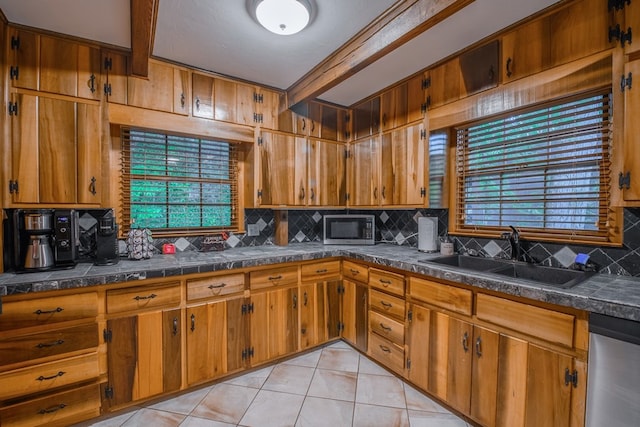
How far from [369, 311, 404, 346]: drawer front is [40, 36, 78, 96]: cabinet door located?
276 cm

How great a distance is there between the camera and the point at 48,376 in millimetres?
1604

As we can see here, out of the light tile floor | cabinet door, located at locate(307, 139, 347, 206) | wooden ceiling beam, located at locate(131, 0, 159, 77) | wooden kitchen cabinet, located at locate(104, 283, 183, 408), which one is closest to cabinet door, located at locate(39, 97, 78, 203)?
wooden ceiling beam, located at locate(131, 0, 159, 77)

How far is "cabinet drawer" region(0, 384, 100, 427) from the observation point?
5.04ft

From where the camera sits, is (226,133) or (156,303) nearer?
(156,303)

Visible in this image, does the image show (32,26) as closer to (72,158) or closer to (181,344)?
(72,158)

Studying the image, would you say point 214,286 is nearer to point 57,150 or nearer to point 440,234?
point 57,150

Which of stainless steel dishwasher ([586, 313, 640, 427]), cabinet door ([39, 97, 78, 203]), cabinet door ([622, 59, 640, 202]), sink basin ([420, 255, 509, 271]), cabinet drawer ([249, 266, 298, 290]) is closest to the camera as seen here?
stainless steel dishwasher ([586, 313, 640, 427])

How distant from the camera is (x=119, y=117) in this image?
211 cm

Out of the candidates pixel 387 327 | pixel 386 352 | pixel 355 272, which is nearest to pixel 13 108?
pixel 355 272

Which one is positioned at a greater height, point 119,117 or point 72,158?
point 119,117

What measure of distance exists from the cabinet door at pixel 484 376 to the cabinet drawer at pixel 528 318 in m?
0.10

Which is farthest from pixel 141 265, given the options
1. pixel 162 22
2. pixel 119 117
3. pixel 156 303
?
pixel 162 22

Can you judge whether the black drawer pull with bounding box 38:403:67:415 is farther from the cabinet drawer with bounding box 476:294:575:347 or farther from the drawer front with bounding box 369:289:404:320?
the cabinet drawer with bounding box 476:294:575:347

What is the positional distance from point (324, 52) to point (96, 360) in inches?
100
